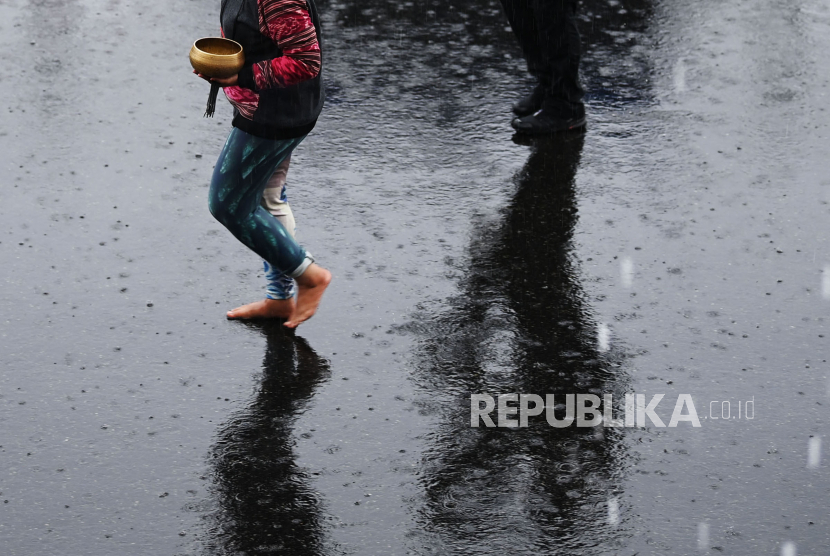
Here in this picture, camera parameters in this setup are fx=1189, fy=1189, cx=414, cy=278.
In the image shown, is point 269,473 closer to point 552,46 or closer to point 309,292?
point 309,292

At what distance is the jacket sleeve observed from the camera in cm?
445

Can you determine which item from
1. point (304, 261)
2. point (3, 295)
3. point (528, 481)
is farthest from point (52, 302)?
point (528, 481)

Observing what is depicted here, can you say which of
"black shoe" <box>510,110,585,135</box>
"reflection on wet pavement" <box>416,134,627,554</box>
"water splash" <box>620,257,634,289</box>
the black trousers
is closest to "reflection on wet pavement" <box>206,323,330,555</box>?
"reflection on wet pavement" <box>416,134,627,554</box>

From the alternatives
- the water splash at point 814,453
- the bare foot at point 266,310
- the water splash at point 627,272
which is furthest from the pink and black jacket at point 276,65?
the water splash at point 814,453

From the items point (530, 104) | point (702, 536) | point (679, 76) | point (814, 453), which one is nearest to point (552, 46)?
point (530, 104)

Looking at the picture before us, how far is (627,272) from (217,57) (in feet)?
7.59

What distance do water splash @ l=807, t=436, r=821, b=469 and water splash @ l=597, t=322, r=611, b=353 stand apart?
3.12ft

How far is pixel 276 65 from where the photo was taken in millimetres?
4520

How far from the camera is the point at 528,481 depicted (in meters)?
4.20

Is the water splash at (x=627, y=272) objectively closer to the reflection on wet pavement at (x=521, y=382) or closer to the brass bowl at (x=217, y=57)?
the reflection on wet pavement at (x=521, y=382)

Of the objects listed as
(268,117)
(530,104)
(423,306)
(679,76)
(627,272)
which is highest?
(679,76)

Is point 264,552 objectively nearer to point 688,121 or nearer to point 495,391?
point 495,391

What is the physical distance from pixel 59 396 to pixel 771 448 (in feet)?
8.94

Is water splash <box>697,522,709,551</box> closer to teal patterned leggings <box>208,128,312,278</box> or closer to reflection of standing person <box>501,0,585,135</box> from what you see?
teal patterned leggings <box>208,128,312,278</box>
